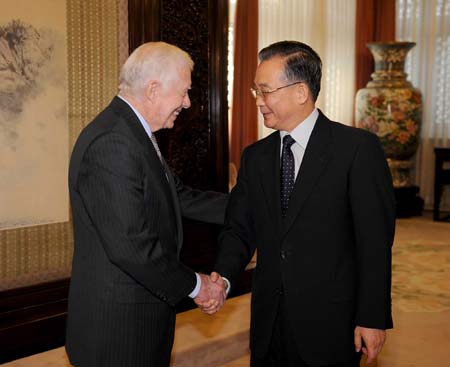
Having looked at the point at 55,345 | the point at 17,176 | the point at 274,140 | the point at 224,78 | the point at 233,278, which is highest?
the point at 224,78

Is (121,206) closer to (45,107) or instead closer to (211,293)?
(211,293)

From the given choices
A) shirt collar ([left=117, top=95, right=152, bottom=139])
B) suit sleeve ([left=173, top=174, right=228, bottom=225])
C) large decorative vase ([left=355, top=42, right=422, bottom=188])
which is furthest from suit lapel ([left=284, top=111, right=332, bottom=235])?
large decorative vase ([left=355, top=42, right=422, bottom=188])

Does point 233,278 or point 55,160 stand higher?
point 55,160

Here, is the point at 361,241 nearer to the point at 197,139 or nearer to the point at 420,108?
the point at 197,139

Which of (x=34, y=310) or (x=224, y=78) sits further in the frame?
(x=224, y=78)

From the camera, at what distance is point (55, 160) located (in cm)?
336

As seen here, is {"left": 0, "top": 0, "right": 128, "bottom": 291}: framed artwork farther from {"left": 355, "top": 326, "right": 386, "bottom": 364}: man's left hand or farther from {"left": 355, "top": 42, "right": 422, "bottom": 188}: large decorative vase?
{"left": 355, "top": 42, "right": 422, "bottom": 188}: large decorative vase

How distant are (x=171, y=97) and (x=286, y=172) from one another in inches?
17.1

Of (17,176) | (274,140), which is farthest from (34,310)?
(274,140)

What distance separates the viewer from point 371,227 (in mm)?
1848

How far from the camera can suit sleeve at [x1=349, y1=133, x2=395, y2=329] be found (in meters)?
1.85

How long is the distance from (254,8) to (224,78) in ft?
9.01

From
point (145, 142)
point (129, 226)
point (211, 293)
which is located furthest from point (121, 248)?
point (211, 293)

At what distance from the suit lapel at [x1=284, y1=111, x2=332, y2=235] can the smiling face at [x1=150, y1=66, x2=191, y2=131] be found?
0.42m
